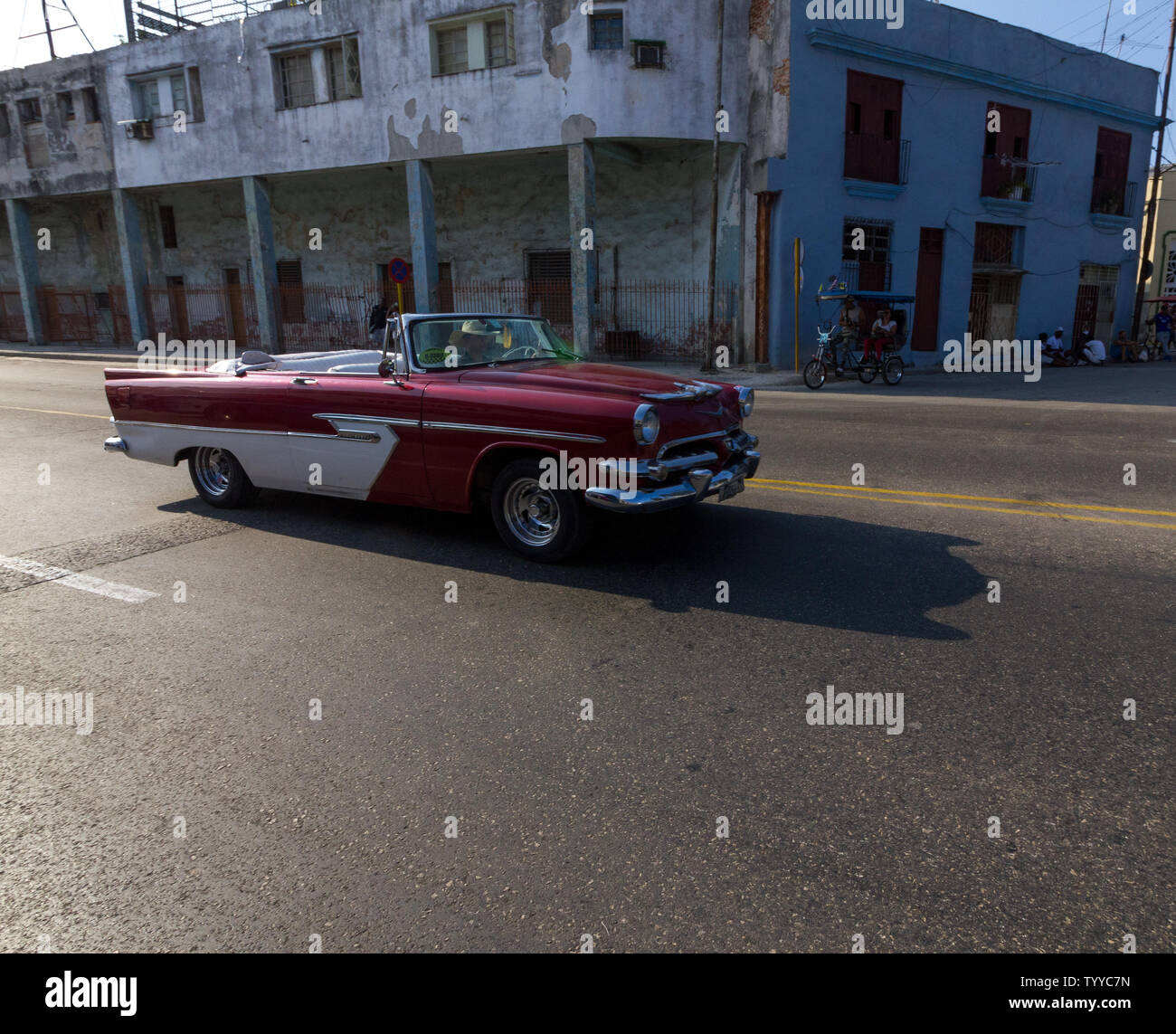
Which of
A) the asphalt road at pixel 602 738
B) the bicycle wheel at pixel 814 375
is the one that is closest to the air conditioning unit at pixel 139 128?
the bicycle wheel at pixel 814 375

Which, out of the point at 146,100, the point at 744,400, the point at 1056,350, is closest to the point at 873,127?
the point at 1056,350

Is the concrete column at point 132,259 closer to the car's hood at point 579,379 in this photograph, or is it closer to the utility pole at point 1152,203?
the car's hood at point 579,379

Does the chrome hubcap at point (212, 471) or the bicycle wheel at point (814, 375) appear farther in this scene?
the bicycle wheel at point (814, 375)

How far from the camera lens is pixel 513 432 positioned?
5137 millimetres

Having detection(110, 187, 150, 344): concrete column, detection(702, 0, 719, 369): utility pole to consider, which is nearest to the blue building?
detection(702, 0, 719, 369): utility pole

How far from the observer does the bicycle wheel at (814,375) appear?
1797 centimetres

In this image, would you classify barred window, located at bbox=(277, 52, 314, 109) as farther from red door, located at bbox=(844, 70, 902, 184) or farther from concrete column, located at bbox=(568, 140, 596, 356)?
red door, located at bbox=(844, 70, 902, 184)

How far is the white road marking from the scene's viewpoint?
501 centimetres

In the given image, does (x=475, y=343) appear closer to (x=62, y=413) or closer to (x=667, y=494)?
(x=667, y=494)

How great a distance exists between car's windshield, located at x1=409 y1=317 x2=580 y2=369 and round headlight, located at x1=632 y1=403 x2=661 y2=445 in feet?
5.23

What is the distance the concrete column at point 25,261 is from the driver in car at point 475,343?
3444 centimetres

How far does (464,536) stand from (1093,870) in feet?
14.3
